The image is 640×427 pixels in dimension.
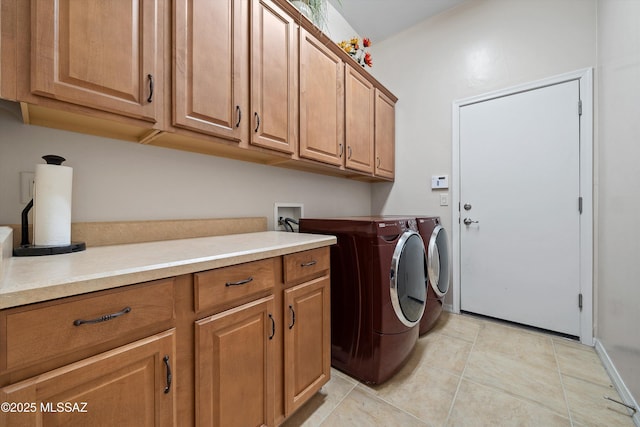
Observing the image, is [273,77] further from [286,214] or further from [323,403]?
[323,403]

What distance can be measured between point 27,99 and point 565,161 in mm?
3047

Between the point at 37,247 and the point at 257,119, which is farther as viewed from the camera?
the point at 257,119

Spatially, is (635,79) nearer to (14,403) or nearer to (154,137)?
(154,137)

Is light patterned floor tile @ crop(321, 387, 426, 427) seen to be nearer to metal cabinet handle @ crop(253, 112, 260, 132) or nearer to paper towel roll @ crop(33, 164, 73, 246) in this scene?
paper towel roll @ crop(33, 164, 73, 246)

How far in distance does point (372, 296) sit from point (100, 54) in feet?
5.19

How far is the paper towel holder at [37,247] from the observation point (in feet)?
2.67

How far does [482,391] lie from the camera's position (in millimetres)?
1401

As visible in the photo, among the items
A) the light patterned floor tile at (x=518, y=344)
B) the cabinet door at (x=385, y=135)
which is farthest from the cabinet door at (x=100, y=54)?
the light patterned floor tile at (x=518, y=344)

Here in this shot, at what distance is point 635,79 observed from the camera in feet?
4.20

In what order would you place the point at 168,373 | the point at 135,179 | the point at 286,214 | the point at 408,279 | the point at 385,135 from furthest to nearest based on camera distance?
the point at 385,135
the point at 286,214
the point at 408,279
the point at 135,179
the point at 168,373

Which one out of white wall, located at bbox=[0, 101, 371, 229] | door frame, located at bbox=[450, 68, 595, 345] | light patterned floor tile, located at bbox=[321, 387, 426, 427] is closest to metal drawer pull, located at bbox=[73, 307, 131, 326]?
white wall, located at bbox=[0, 101, 371, 229]

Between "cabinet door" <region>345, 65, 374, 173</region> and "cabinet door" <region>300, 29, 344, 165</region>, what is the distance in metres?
0.09

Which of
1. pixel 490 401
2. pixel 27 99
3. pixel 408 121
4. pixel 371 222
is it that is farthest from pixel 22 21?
pixel 408 121

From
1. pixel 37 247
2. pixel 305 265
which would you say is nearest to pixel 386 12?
pixel 305 265
